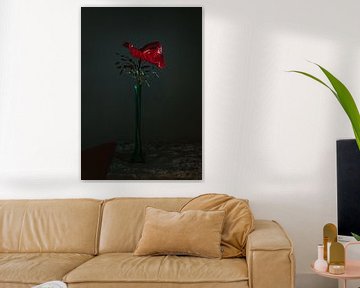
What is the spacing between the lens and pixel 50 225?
12.8ft

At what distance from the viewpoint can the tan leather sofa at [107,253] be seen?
10.1ft

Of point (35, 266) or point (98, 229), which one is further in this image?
point (98, 229)

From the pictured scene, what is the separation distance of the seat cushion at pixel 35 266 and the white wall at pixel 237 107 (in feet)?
2.29

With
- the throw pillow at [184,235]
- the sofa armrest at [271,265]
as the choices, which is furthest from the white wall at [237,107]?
the sofa armrest at [271,265]

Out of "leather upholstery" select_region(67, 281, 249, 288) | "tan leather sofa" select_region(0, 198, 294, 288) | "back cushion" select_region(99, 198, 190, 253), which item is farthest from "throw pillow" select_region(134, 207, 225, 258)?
"leather upholstery" select_region(67, 281, 249, 288)

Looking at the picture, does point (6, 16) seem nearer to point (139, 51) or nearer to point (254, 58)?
point (139, 51)

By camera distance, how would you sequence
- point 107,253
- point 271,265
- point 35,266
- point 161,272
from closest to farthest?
point 271,265
point 161,272
point 35,266
point 107,253

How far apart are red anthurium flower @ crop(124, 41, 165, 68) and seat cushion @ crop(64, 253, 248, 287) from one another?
1.61 m

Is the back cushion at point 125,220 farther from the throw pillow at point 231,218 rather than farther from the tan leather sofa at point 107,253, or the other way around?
the throw pillow at point 231,218

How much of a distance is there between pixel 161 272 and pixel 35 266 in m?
0.76

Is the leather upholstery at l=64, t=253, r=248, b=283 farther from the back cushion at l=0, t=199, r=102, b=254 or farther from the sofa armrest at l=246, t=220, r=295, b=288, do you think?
the back cushion at l=0, t=199, r=102, b=254

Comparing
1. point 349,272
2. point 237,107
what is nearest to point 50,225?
point 237,107

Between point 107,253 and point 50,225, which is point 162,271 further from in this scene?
point 50,225

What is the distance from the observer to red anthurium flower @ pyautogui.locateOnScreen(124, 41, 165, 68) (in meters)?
4.25
